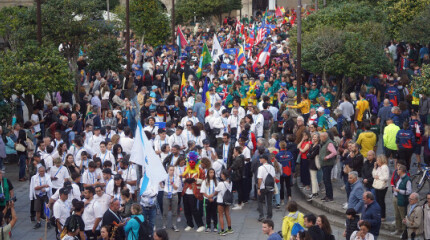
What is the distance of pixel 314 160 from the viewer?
15.5 metres

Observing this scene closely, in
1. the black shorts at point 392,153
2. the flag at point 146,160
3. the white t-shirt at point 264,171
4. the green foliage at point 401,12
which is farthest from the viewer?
the green foliage at point 401,12

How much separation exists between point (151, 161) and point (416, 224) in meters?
4.84

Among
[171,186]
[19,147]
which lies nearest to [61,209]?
[171,186]

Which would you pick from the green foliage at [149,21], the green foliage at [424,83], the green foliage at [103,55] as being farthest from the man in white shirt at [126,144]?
the green foliage at [149,21]

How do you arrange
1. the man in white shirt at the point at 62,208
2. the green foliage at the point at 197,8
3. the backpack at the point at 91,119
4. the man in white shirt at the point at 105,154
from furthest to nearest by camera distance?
1. the green foliage at the point at 197,8
2. the backpack at the point at 91,119
3. the man in white shirt at the point at 105,154
4. the man in white shirt at the point at 62,208

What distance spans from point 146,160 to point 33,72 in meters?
9.38

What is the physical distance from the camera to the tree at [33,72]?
20312 millimetres

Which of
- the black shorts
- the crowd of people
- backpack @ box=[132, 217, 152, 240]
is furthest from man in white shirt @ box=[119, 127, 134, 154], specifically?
the black shorts

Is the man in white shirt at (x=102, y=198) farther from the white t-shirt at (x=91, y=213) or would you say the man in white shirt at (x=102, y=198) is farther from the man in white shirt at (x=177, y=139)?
the man in white shirt at (x=177, y=139)

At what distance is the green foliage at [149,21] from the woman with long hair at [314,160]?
23.8m

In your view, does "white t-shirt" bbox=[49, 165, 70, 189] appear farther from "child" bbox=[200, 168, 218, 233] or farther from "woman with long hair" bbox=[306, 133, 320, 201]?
"woman with long hair" bbox=[306, 133, 320, 201]

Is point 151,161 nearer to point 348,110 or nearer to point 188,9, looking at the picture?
point 348,110

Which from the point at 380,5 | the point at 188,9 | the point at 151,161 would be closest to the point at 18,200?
the point at 151,161

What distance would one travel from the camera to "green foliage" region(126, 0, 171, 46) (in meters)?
38.1
